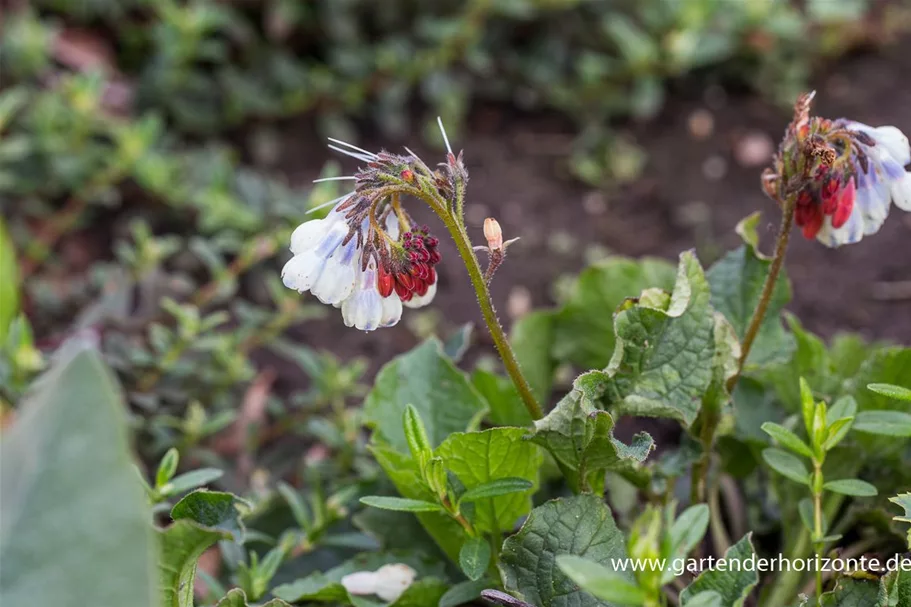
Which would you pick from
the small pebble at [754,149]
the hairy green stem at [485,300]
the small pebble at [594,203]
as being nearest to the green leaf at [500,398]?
the hairy green stem at [485,300]

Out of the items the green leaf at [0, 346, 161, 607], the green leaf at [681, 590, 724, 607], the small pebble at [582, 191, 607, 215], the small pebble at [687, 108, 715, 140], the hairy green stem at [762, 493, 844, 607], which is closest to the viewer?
the green leaf at [0, 346, 161, 607]

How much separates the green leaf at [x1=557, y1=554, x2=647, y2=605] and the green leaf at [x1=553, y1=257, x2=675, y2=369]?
0.80m

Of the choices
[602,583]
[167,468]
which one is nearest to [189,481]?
[167,468]

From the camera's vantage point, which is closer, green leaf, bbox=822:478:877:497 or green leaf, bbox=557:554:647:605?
green leaf, bbox=557:554:647:605

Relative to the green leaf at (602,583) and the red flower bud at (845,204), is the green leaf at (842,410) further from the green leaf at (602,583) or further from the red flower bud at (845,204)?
the green leaf at (602,583)

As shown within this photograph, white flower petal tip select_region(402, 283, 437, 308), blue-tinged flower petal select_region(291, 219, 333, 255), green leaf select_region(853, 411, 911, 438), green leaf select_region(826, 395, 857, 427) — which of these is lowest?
green leaf select_region(853, 411, 911, 438)

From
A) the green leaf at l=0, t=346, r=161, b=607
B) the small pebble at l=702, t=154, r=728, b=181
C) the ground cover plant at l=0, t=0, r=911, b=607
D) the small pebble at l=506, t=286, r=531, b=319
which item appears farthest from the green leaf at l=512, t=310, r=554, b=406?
the small pebble at l=702, t=154, r=728, b=181

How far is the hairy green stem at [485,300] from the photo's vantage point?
3.98 feet

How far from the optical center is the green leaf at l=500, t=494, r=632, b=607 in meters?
1.23

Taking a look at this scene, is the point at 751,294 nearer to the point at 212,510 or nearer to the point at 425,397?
the point at 425,397

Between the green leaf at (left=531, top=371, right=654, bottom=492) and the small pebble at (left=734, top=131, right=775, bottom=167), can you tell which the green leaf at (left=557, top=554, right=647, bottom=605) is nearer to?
the green leaf at (left=531, top=371, right=654, bottom=492)

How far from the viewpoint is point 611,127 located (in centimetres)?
313

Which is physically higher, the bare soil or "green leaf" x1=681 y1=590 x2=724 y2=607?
the bare soil

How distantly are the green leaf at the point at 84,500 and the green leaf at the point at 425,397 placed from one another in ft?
2.37
